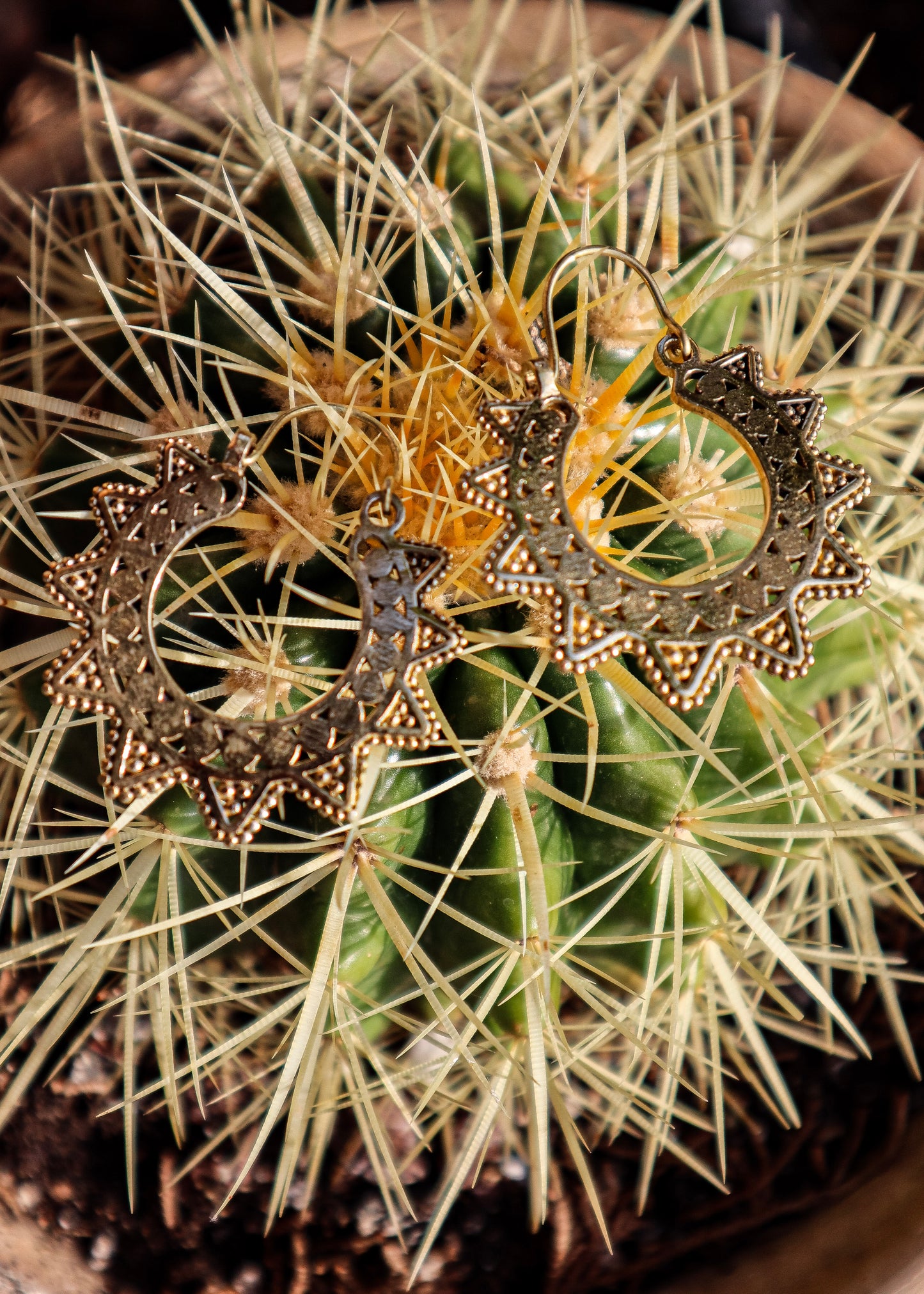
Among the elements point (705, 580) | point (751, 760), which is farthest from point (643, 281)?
point (751, 760)

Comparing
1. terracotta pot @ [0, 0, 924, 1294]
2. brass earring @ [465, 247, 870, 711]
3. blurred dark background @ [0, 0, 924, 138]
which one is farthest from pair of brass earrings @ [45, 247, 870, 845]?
blurred dark background @ [0, 0, 924, 138]

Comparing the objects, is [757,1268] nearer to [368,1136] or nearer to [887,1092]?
[887,1092]

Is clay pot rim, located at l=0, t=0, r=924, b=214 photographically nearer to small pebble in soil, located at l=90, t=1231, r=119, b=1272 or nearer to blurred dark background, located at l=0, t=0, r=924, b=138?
blurred dark background, located at l=0, t=0, r=924, b=138

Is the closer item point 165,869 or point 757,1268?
point 165,869

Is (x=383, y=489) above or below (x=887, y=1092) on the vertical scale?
above

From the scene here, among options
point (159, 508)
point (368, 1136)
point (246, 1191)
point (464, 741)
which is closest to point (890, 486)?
point (464, 741)

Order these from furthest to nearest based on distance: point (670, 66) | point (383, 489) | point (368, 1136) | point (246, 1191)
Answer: point (670, 66)
point (246, 1191)
point (368, 1136)
point (383, 489)

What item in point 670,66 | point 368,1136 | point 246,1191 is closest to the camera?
point 368,1136
